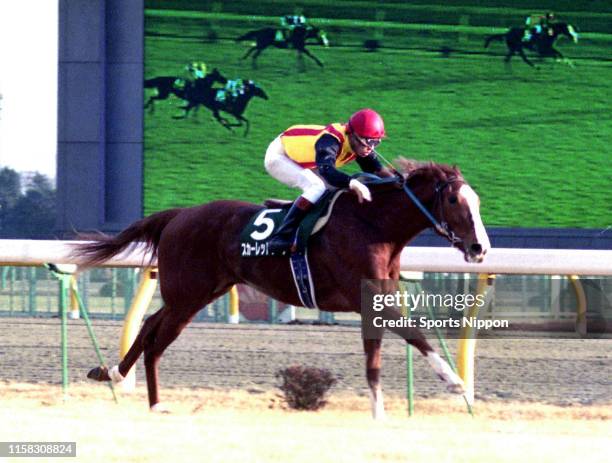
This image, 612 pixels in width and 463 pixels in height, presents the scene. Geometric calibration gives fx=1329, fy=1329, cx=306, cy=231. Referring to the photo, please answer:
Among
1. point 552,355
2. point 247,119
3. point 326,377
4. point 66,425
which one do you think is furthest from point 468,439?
point 247,119

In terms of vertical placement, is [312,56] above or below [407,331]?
above

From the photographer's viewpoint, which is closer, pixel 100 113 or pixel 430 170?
pixel 430 170

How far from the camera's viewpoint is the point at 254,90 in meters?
14.3

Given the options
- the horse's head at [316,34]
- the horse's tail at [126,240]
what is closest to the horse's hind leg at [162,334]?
the horse's tail at [126,240]

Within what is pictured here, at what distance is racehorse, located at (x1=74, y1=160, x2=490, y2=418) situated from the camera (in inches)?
245

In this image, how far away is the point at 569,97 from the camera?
14.4m

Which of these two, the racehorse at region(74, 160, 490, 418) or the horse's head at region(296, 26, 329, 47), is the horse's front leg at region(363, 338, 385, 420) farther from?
the horse's head at region(296, 26, 329, 47)

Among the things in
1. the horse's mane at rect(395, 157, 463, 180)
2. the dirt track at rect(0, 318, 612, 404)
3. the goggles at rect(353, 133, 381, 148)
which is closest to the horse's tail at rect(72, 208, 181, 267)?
the dirt track at rect(0, 318, 612, 404)

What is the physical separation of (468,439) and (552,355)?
4227mm

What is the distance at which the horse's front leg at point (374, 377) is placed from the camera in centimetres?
614

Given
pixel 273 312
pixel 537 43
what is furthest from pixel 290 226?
pixel 537 43

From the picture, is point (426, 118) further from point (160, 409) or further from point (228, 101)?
point (160, 409)

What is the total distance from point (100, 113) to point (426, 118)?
11.4ft

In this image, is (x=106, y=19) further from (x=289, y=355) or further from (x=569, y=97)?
(x=289, y=355)
